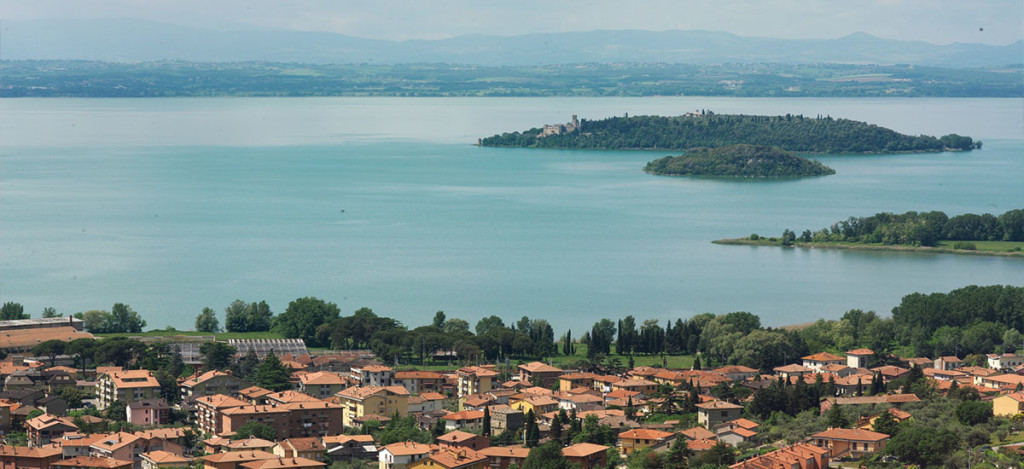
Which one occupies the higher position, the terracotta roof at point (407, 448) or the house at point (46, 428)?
the terracotta roof at point (407, 448)

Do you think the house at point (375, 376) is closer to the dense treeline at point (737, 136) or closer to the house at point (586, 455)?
the house at point (586, 455)

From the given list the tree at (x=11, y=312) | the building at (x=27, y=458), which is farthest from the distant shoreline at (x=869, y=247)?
the building at (x=27, y=458)

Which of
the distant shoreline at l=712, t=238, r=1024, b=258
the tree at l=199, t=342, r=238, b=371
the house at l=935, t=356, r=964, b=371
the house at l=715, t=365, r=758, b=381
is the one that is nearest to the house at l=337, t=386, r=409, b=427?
the tree at l=199, t=342, r=238, b=371

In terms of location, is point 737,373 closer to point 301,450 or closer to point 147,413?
point 301,450

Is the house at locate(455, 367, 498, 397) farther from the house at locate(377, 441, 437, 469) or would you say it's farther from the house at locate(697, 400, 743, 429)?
the house at locate(377, 441, 437, 469)

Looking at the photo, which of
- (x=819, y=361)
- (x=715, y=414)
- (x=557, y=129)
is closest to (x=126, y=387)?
(x=715, y=414)

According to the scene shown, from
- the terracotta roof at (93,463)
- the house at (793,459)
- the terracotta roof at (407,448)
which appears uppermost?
the house at (793,459)
